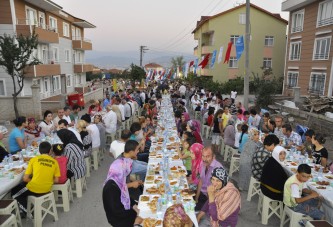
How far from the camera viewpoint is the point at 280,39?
115 ft

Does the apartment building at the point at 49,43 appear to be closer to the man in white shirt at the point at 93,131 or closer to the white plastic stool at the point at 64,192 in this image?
the man in white shirt at the point at 93,131

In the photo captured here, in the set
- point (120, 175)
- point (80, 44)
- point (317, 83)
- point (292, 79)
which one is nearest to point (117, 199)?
point (120, 175)

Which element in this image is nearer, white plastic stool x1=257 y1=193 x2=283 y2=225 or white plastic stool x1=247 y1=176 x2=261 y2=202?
white plastic stool x1=257 y1=193 x2=283 y2=225

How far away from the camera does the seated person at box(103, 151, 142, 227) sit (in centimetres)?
418

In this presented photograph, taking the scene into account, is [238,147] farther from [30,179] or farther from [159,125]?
[30,179]

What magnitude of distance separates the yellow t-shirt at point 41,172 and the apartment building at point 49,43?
15.2 metres

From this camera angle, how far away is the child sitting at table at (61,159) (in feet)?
20.5

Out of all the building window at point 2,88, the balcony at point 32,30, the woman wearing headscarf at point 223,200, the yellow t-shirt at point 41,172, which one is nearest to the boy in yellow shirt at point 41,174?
the yellow t-shirt at point 41,172

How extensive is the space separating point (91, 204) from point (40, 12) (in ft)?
70.9

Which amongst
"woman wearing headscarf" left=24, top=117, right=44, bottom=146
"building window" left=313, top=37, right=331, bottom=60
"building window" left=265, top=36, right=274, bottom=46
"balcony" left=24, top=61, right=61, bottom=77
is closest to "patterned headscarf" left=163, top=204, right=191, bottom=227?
"woman wearing headscarf" left=24, top=117, right=44, bottom=146

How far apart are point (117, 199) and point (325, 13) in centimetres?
2354

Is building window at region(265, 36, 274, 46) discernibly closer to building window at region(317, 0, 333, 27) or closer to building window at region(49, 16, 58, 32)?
building window at region(317, 0, 333, 27)

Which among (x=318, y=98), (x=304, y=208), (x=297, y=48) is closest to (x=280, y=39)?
(x=297, y=48)

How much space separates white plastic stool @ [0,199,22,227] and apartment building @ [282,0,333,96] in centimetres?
2091
